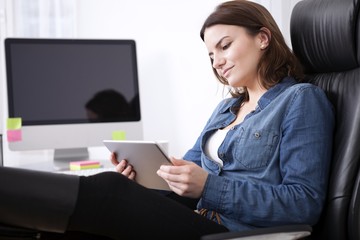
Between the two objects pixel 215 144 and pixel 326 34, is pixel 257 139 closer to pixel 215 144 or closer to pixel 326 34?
pixel 215 144

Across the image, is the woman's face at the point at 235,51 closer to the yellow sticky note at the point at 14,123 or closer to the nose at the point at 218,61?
the nose at the point at 218,61

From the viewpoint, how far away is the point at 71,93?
2082 mm

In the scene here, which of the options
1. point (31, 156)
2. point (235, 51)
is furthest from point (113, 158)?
point (31, 156)

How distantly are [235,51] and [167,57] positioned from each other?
128 cm

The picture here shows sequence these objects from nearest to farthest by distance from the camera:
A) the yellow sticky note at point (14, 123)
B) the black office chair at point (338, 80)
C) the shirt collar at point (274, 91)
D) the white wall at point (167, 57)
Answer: the black office chair at point (338, 80) → the shirt collar at point (274, 91) → the yellow sticky note at point (14, 123) → the white wall at point (167, 57)

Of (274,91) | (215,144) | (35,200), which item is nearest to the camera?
(35,200)

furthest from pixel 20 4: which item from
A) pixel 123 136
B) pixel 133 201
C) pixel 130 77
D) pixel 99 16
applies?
pixel 133 201

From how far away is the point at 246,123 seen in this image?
3.97ft

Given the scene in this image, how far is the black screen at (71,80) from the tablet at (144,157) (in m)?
0.82

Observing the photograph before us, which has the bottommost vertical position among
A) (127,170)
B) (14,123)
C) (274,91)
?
(127,170)

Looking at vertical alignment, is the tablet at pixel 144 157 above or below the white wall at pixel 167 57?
below

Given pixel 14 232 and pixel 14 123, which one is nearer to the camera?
pixel 14 232

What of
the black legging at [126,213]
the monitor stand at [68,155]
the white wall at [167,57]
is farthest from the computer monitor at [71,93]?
the black legging at [126,213]

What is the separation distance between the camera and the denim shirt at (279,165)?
101 cm
